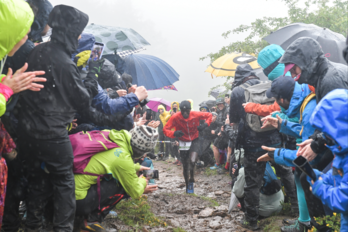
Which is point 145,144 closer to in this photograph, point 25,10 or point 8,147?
point 8,147

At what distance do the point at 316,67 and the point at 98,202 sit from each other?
3047mm

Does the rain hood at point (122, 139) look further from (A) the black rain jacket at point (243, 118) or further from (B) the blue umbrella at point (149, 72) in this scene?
(B) the blue umbrella at point (149, 72)

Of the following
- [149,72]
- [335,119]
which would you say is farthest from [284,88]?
[149,72]

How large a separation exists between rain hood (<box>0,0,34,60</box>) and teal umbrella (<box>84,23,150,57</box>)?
312 cm

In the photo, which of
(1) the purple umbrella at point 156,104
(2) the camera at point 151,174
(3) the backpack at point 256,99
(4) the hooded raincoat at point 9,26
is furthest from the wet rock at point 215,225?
(1) the purple umbrella at point 156,104

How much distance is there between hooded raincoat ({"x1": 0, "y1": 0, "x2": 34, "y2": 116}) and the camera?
2.33 metres

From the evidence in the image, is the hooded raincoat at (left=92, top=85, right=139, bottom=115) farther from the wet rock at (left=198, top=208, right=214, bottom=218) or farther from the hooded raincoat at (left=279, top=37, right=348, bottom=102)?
the wet rock at (left=198, top=208, right=214, bottom=218)

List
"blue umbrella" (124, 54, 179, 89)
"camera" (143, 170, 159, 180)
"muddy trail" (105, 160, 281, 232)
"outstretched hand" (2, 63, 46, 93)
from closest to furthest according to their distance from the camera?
"outstretched hand" (2, 63, 46, 93), "camera" (143, 170, 159, 180), "muddy trail" (105, 160, 281, 232), "blue umbrella" (124, 54, 179, 89)

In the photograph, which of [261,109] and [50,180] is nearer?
[50,180]

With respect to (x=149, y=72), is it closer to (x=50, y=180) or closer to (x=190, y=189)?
(x=190, y=189)

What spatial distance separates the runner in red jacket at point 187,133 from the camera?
796 cm

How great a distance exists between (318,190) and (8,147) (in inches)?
111

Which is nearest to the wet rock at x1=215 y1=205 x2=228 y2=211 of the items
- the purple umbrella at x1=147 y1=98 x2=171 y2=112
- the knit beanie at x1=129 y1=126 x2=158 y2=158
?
the knit beanie at x1=129 y1=126 x2=158 y2=158

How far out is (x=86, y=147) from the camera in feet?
11.6
